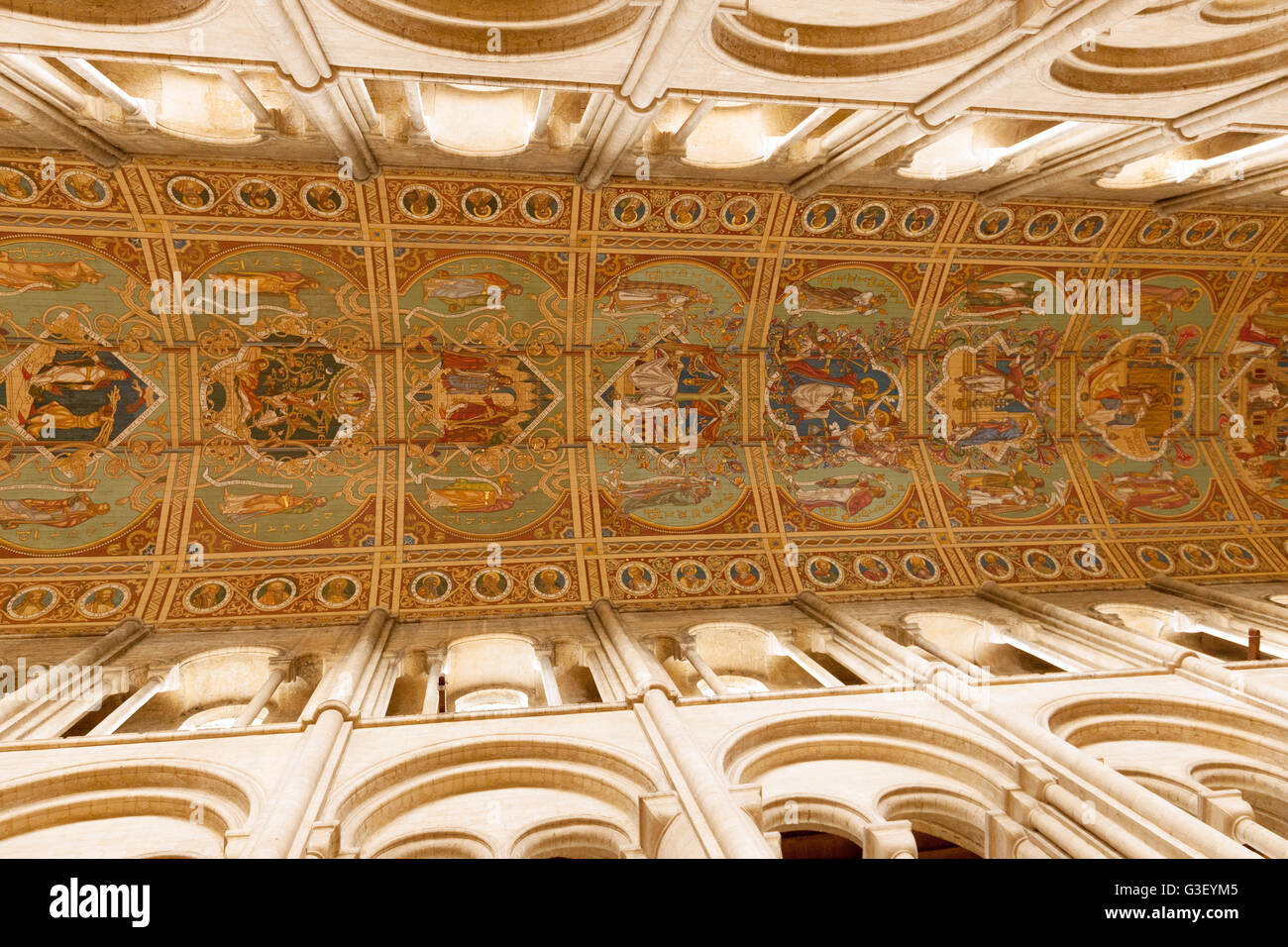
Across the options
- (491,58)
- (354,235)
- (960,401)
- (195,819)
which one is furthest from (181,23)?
(960,401)

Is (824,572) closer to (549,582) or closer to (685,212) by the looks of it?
(549,582)

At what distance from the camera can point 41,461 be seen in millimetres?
13711

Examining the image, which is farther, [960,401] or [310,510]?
[960,401]

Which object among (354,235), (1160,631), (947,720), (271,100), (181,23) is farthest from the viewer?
(1160,631)

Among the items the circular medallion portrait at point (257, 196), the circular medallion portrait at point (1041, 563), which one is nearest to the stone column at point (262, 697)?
the circular medallion portrait at point (257, 196)

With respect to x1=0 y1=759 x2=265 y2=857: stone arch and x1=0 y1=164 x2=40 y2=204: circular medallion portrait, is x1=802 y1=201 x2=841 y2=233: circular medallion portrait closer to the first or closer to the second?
x1=0 y1=759 x2=265 y2=857: stone arch

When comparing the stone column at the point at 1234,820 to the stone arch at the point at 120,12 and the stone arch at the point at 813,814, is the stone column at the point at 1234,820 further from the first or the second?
the stone arch at the point at 120,12

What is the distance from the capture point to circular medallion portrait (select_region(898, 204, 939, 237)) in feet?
A: 45.1

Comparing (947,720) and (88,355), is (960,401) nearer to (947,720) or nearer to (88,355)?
(947,720)

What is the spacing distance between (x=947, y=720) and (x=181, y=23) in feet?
35.0

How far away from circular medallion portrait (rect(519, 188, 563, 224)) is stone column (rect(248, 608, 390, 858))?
24.2ft

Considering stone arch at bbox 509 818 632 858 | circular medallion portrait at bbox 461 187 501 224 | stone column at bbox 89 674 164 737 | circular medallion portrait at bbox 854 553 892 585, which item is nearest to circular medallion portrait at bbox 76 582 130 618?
stone column at bbox 89 674 164 737

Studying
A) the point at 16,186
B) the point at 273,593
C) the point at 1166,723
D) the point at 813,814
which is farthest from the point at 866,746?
the point at 16,186

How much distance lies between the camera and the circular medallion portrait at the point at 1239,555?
15969 mm
